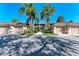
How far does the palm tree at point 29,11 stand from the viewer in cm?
369

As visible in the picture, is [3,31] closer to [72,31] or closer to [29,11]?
[29,11]

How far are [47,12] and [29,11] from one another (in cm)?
29

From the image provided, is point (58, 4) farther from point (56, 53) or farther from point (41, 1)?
point (56, 53)

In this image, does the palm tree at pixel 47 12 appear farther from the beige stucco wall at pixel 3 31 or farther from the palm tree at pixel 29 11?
the beige stucco wall at pixel 3 31

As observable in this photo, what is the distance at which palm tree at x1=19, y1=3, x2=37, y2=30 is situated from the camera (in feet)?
12.1

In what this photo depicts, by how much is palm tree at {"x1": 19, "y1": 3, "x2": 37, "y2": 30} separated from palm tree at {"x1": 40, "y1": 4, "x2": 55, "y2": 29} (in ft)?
0.42

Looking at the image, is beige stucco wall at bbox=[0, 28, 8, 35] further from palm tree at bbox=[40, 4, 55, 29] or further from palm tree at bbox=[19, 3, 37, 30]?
palm tree at bbox=[40, 4, 55, 29]

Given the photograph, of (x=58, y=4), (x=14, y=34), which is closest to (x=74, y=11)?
(x=58, y=4)

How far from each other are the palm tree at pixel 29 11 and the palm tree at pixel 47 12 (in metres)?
0.13

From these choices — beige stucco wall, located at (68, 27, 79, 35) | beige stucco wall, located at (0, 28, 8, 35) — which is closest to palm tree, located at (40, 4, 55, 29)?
beige stucco wall, located at (68, 27, 79, 35)

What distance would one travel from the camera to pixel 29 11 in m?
3.70

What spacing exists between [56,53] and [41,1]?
86cm

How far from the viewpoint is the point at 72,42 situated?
3.72 m

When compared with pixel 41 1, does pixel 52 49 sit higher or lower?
lower
